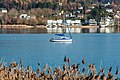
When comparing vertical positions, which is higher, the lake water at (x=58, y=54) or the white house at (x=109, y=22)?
the lake water at (x=58, y=54)

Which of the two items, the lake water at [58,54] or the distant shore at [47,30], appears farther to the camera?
the distant shore at [47,30]

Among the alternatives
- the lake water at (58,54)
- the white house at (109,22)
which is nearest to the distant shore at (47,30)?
the white house at (109,22)

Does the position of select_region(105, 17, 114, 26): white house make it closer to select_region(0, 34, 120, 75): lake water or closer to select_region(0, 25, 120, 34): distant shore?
select_region(0, 25, 120, 34): distant shore

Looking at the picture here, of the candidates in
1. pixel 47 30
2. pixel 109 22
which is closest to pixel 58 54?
pixel 47 30

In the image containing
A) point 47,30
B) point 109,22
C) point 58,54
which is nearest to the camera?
point 58,54

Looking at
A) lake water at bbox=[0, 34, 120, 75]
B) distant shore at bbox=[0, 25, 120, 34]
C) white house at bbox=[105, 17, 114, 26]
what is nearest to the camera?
lake water at bbox=[0, 34, 120, 75]

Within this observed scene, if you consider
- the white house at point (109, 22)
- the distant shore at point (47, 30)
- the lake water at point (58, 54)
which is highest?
the lake water at point (58, 54)

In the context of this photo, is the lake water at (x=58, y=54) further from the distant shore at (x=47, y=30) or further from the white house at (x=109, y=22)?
the white house at (x=109, y=22)

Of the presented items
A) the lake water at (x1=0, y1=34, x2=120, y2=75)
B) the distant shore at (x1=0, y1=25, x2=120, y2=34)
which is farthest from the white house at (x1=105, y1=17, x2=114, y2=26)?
the lake water at (x1=0, y1=34, x2=120, y2=75)

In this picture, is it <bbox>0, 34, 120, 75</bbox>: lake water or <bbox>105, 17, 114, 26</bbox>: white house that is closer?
<bbox>0, 34, 120, 75</bbox>: lake water

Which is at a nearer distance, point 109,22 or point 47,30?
point 47,30

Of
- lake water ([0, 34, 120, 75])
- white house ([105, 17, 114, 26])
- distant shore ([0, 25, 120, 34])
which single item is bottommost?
white house ([105, 17, 114, 26])

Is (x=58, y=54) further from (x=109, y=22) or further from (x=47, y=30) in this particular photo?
(x=109, y=22)

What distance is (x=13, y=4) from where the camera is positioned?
127 m
